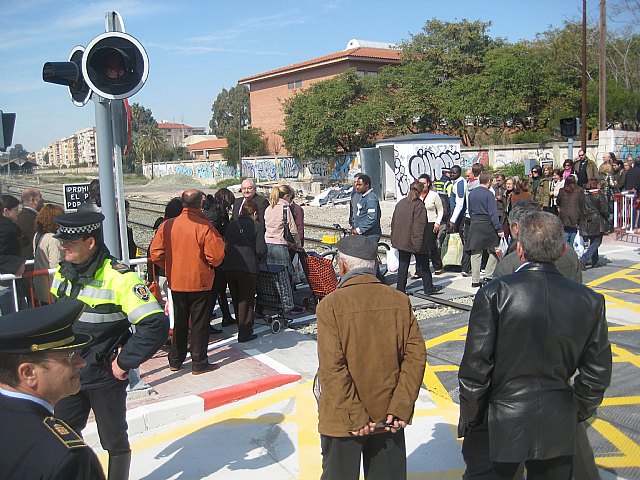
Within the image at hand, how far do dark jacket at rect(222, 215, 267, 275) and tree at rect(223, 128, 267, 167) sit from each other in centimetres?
5495

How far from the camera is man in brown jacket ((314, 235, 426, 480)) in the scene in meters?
3.21

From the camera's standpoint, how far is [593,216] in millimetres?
11086

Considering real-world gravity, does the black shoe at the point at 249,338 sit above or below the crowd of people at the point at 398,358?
below

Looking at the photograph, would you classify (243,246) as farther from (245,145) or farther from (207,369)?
(245,145)

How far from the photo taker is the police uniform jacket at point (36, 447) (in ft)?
5.69

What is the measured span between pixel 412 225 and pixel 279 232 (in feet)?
6.49

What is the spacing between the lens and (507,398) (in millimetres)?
3162

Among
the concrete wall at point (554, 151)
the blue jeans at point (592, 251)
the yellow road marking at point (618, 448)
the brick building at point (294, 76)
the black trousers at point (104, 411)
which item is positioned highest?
the brick building at point (294, 76)

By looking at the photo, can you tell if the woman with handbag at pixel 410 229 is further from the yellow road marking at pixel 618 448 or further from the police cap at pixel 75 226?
the police cap at pixel 75 226

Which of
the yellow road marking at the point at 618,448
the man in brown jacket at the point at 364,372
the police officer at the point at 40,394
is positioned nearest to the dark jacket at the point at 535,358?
the man in brown jacket at the point at 364,372

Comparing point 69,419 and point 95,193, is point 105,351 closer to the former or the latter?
point 69,419

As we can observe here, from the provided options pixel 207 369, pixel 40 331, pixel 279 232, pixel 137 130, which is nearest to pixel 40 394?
pixel 40 331

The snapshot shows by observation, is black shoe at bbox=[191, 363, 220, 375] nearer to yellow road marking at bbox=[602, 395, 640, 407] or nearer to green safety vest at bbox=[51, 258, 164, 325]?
green safety vest at bbox=[51, 258, 164, 325]

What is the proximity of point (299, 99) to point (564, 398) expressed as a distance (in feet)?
150
